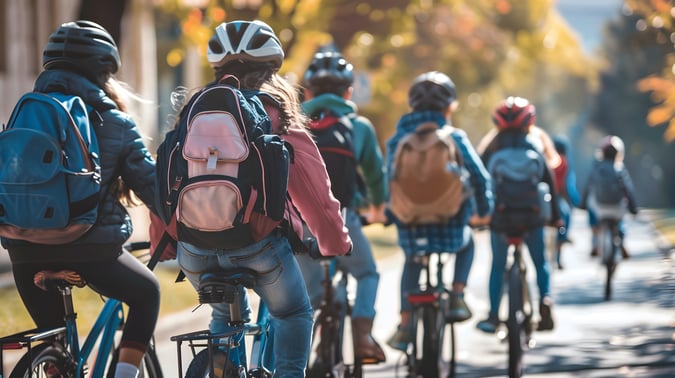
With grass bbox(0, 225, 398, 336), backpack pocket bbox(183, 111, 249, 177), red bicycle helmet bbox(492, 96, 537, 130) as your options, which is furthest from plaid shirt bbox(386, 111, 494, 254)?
backpack pocket bbox(183, 111, 249, 177)

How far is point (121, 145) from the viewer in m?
5.33

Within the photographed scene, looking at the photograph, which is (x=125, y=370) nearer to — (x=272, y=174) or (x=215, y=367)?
(x=215, y=367)

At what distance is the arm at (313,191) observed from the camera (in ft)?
16.5

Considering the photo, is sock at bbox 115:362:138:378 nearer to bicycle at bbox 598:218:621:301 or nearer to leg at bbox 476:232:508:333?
leg at bbox 476:232:508:333

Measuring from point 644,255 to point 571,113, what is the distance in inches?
2527

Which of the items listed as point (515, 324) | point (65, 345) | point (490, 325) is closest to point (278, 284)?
point (65, 345)

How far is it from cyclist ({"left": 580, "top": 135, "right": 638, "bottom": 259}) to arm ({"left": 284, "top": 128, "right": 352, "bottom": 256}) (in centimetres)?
1026

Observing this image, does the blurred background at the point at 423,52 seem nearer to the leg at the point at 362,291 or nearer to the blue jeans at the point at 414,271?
the leg at the point at 362,291

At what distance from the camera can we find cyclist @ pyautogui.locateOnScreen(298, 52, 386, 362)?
7.25 m

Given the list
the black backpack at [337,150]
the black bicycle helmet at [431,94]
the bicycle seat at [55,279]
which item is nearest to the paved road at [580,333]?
the black backpack at [337,150]

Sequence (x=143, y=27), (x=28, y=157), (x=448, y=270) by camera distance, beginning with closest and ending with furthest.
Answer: (x=28, y=157)
(x=448, y=270)
(x=143, y=27)

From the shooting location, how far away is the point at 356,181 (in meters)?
7.48

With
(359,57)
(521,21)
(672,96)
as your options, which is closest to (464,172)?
(672,96)

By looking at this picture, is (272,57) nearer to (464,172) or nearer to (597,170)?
(464,172)
